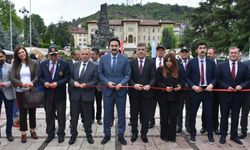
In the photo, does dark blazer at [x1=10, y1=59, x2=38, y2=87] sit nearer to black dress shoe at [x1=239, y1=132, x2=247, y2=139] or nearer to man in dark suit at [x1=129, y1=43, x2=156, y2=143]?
man in dark suit at [x1=129, y1=43, x2=156, y2=143]

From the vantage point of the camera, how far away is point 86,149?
245 inches

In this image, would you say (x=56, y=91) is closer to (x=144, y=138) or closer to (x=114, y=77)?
(x=114, y=77)

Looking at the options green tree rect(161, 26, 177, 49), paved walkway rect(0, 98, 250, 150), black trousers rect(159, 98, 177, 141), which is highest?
green tree rect(161, 26, 177, 49)

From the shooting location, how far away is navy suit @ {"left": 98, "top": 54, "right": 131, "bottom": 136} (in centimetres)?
644

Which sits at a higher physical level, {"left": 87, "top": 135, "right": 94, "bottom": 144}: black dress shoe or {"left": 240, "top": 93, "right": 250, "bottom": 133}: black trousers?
{"left": 240, "top": 93, "right": 250, "bottom": 133}: black trousers

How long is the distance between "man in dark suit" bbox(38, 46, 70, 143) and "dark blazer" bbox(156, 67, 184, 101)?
1.94m

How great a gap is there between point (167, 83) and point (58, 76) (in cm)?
228

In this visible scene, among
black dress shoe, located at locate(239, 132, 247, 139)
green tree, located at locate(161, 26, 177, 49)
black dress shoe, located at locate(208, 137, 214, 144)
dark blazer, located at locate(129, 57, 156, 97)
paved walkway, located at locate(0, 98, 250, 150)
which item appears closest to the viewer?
paved walkway, located at locate(0, 98, 250, 150)

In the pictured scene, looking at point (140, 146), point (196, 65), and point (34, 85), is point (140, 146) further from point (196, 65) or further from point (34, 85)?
point (34, 85)

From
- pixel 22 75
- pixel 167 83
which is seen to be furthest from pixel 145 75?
pixel 22 75

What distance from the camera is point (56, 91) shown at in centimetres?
661

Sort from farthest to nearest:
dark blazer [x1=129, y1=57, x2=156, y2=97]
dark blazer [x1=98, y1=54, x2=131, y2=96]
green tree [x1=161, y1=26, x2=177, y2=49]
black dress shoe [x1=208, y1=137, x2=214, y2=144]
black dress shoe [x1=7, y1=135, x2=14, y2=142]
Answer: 1. green tree [x1=161, y1=26, x2=177, y2=49]
2. black dress shoe [x1=7, y1=135, x2=14, y2=142]
3. black dress shoe [x1=208, y1=137, x2=214, y2=144]
4. dark blazer [x1=129, y1=57, x2=156, y2=97]
5. dark blazer [x1=98, y1=54, x2=131, y2=96]

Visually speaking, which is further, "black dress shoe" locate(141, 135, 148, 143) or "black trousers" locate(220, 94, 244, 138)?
"black dress shoe" locate(141, 135, 148, 143)

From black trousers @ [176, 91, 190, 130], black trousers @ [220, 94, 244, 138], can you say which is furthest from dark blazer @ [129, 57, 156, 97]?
black trousers @ [220, 94, 244, 138]
